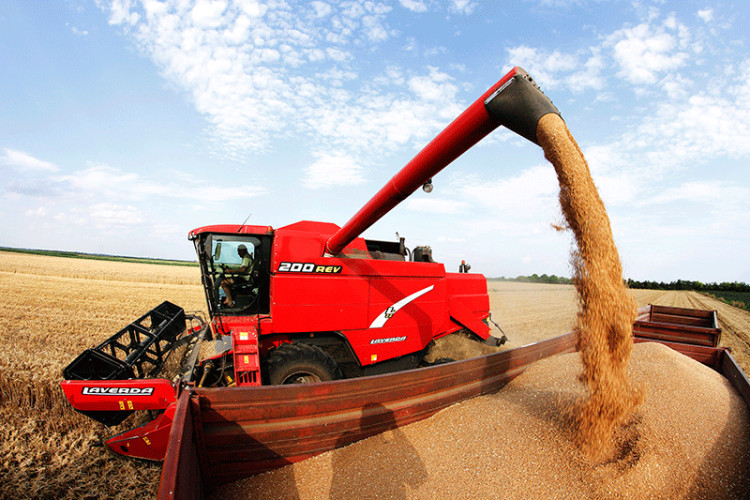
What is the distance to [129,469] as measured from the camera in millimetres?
2844

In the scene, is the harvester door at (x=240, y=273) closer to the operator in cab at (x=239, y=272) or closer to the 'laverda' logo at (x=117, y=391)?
the operator in cab at (x=239, y=272)

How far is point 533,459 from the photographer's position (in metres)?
2.51

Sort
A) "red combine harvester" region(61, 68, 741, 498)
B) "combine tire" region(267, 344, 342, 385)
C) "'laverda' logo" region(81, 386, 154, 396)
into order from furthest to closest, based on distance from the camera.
Result: "combine tire" region(267, 344, 342, 385) → "'laverda' logo" region(81, 386, 154, 396) → "red combine harvester" region(61, 68, 741, 498)

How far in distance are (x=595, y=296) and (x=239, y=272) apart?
3231 mm

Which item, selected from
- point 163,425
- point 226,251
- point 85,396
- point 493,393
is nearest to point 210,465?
point 163,425

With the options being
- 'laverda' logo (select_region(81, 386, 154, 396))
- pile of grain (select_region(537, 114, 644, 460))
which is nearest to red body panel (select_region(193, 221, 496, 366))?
'laverda' logo (select_region(81, 386, 154, 396))

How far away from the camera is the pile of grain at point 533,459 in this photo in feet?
7.35

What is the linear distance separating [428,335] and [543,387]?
5.33ft

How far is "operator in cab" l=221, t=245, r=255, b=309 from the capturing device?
3804 mm

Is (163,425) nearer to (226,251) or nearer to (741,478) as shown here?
(226,251)

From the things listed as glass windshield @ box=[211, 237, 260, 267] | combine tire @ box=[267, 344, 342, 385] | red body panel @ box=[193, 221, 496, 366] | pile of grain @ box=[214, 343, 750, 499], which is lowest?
pile of grain @ box=[214, 343, 750, 499]

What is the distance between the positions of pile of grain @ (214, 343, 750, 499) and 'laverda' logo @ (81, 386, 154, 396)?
3.20 ft

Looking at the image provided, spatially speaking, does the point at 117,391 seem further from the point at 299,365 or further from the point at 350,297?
the point at 350,297

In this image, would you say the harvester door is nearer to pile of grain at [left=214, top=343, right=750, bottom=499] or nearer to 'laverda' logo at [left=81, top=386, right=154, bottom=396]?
'laverda' logo at [left=81, top=386, right=154, bottom=396]
